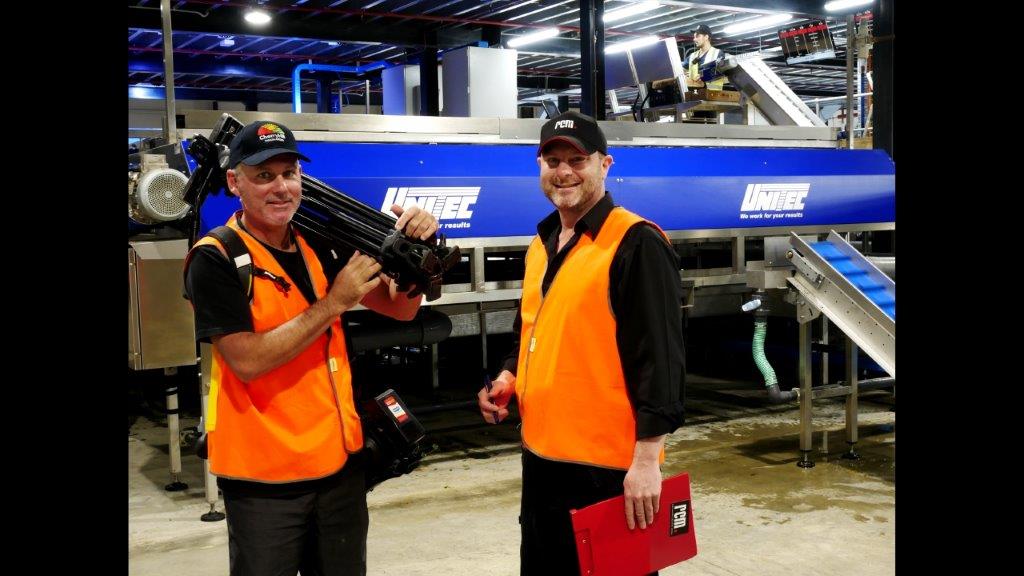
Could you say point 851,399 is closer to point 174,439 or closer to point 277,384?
point 174,439

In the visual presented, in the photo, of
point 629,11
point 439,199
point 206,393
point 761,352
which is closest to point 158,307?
point 206,393

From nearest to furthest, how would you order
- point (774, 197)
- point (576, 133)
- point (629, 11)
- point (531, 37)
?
1. point (576, 133)
2. point (774, 197)
3. point (629, 11)
4. point (531, 37)

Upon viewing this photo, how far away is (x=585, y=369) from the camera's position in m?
2.34

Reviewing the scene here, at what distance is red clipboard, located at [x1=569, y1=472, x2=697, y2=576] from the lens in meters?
2.19

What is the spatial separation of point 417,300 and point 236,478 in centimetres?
66

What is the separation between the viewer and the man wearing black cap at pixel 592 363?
88.9 inches

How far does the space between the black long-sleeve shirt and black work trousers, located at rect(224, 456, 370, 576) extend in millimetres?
711

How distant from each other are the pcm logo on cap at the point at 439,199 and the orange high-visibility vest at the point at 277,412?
307cm

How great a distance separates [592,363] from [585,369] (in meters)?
0.02

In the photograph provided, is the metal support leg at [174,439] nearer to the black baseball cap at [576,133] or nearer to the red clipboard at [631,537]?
the black baseball cap at [576,133]

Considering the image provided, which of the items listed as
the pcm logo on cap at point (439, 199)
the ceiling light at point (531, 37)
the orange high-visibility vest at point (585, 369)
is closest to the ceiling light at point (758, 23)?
the ceiling light at point (531, 37)

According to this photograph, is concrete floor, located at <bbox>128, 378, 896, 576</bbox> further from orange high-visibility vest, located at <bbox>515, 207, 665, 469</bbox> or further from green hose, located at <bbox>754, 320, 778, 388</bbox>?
orange high-visibility vest, located at <bbox>515, 207, 665, 469</bbox>

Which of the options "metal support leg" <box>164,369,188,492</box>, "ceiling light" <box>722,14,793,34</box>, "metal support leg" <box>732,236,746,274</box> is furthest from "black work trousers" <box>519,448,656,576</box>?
"ceiling light" <box>722,14,793,34</box>
